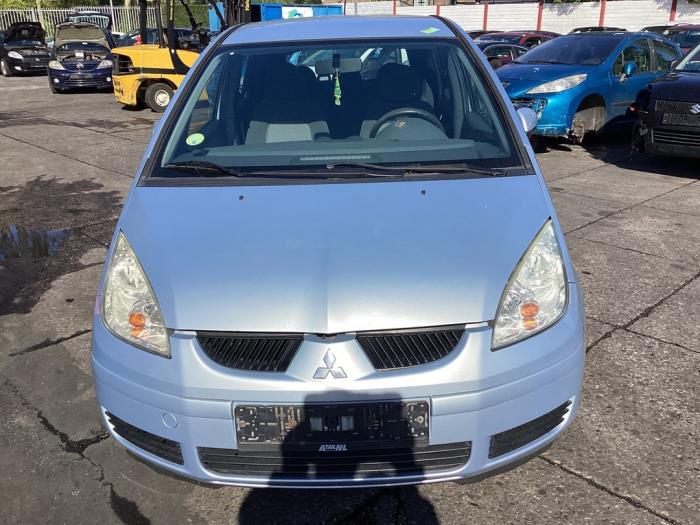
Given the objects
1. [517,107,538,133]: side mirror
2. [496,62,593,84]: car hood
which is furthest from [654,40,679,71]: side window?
[517,107,538,133]: side mirror

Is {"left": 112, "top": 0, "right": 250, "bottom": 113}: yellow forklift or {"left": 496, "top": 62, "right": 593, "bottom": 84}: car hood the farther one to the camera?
{"left": 112, "top": 0, "right": 250, "bottom": 113}: yellow forklift

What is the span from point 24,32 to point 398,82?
68.7 feet

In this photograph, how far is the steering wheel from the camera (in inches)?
124

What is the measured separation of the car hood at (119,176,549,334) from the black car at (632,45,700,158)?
5.48 metres

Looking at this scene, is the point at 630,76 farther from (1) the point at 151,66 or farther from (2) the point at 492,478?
(1) the point at 151,66

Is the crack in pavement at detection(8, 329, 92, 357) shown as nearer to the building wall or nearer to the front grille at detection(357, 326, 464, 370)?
the front grille at detection(357, 326, 464, 370)

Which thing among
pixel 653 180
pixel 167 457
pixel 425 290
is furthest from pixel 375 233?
pixel 653 180

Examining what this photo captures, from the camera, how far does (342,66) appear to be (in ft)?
10.8

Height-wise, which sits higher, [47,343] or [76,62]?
[76,62]

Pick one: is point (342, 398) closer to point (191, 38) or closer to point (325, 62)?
point (325, 62)

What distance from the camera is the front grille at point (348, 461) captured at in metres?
2.00

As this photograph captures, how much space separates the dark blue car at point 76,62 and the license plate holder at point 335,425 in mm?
15235

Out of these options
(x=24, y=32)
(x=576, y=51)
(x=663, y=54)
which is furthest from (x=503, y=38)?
(x=24, y=32)

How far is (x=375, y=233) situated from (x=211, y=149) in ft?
3.68
